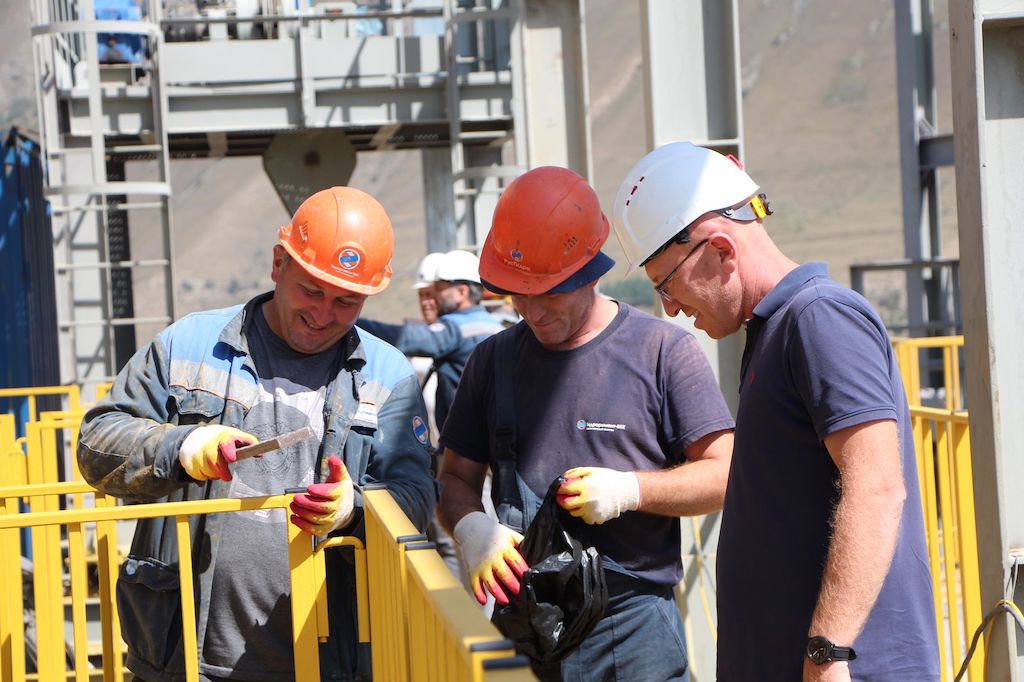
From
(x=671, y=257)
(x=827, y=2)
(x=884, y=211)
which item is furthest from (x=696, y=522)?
(x=827, y=2)

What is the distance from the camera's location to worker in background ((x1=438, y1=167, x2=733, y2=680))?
10.5 ft

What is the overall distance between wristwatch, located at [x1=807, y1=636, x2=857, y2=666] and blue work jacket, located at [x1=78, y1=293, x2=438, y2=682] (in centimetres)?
115

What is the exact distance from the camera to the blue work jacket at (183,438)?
9.90ft

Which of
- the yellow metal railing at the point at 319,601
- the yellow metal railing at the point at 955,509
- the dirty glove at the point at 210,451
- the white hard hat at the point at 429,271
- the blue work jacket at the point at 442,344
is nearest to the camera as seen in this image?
the yellow metal railing at the point at 319,601

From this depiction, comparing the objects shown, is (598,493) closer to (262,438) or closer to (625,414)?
(625,414)

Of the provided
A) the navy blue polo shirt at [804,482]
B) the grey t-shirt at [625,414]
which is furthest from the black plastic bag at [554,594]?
the navy blue polo shirt at [804,482]

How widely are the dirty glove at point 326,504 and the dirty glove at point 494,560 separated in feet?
1.38

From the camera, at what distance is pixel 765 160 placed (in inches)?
2269

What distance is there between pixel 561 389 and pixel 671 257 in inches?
27.9

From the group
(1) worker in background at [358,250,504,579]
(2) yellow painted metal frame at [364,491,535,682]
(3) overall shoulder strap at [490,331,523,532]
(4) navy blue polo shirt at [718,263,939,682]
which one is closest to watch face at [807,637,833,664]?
(4) navy blue polo shirt at [718,263,939,682]

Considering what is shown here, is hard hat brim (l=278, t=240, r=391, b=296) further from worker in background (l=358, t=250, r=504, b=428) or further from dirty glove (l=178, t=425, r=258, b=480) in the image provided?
worker in background (l=358, t=250, r=504, b=428)

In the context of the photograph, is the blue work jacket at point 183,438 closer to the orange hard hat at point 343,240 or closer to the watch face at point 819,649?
the orange hard hat at point 343,240

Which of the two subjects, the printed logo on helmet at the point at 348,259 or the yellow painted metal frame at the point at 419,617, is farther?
Answer: the printed logo on helmet at the point at 348,259

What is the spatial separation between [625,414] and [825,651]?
1079 millimetres
